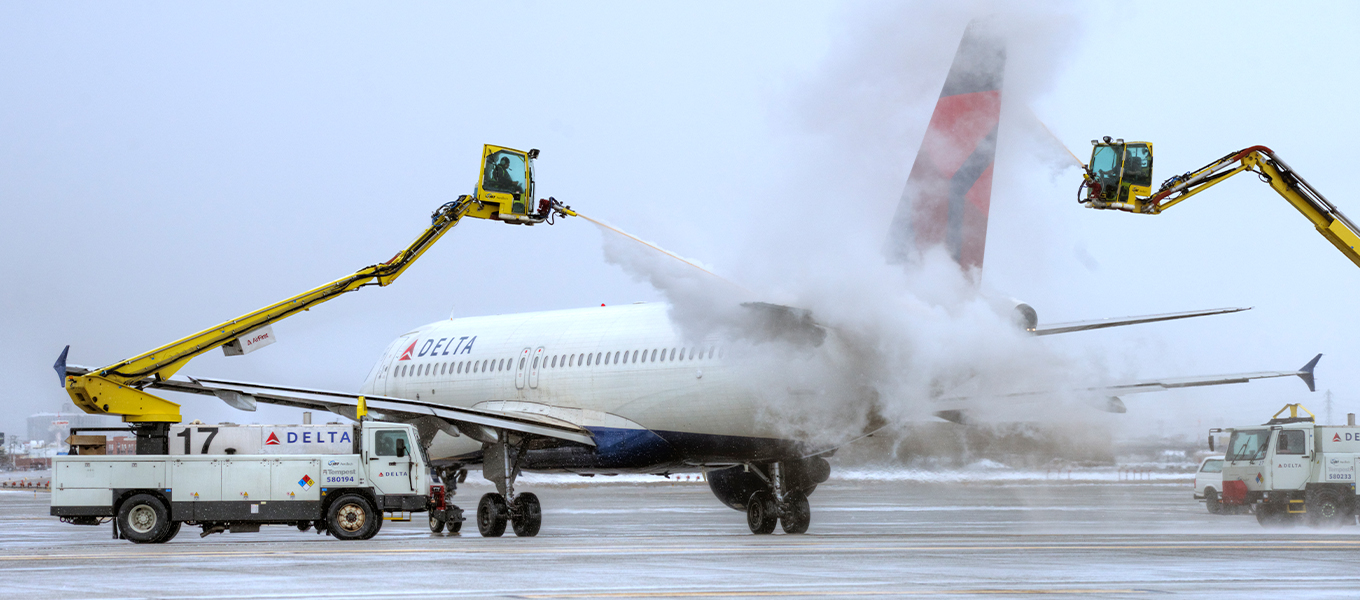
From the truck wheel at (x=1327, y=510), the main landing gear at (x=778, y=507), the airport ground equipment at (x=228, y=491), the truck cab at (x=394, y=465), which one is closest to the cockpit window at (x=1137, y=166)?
the main landing gear at (x=778, y=507)

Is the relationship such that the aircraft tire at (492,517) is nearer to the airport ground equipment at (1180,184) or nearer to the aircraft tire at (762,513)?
the aircraft tire at (762,513)

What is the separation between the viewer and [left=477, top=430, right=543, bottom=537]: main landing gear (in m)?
26.1

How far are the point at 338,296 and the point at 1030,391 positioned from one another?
12058 mm

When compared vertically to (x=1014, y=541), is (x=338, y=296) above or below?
above

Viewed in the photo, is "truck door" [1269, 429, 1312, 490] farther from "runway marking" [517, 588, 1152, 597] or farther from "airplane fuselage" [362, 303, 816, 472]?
"runway marking" [517, 588, 1152, 597]

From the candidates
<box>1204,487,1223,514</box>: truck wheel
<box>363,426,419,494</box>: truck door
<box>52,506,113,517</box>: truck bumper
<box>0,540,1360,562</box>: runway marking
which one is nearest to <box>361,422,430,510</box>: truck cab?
<box>363,426,419,494</box>: truck door

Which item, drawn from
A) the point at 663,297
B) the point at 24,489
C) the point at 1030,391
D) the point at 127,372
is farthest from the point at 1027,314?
the point at 24,489

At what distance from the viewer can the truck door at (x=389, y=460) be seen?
966 inches

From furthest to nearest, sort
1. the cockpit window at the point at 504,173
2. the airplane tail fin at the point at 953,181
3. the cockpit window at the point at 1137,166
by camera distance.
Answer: the cockpit window at the point at 504,173, the airplane tail fin at the point at 953,181, the cockpit window at the point at 1137,166

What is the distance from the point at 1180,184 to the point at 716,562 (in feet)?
34.5

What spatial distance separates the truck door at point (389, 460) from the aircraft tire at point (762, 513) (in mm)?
7080

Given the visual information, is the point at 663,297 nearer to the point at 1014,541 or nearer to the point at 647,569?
the point at 1014,541

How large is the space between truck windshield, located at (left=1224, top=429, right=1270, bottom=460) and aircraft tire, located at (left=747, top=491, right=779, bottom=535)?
11.0 m

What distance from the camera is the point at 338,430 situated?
987 inches
